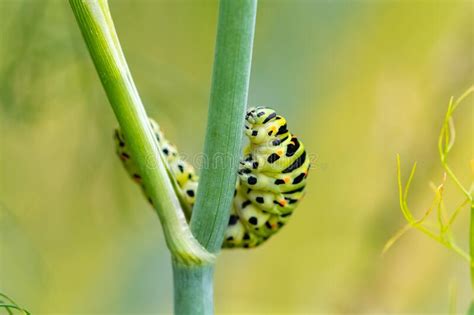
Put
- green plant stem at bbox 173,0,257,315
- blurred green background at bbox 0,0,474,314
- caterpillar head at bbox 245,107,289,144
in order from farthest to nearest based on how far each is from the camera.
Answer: blurred green background at bbox 0,0,474,314
caterpillar head at bbox 245,107,289,144
green plant stem at bbox 173,0,257,315

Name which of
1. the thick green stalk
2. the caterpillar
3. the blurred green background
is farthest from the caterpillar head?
the blurred green background

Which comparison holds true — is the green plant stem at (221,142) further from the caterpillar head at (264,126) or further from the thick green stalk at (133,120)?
the caterpillar head at (264,126)

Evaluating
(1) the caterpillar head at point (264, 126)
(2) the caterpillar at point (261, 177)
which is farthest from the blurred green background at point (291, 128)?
(1) the caterpillar head at point (264, 126)

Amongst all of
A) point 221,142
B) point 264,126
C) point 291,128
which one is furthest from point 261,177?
point 291,128

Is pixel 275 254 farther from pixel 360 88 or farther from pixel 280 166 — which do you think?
pixel 280 166

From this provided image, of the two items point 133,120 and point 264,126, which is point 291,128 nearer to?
point 264,126

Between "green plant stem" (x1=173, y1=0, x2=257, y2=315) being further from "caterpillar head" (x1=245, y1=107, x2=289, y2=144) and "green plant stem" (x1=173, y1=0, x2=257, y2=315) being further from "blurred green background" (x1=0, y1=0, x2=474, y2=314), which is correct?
"blurred green background" (x1=0, y1=0, x2=474, y2=314)

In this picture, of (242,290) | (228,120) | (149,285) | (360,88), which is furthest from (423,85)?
(228,120)
